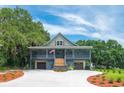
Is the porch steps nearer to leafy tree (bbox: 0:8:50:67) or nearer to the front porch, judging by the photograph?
the front porch

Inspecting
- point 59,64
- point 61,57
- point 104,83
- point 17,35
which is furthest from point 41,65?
point 104,83

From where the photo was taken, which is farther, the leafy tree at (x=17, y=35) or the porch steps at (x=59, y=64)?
the porch steps at (x=59, y=64)

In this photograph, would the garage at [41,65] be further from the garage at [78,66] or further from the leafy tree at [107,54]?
the leafy tree at [107,54]

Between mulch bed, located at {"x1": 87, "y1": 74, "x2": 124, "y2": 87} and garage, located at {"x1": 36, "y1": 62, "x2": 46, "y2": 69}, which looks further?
garage, located at {"x1": 36, "y1": 62, "x2": 46, "y2": 69}

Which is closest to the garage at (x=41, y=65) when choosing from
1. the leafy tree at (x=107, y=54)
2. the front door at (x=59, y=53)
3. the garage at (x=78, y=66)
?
the front door at (x=59, y=53)

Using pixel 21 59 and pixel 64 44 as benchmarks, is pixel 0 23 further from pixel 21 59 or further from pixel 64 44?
pixel 64 44

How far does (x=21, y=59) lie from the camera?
32000mm

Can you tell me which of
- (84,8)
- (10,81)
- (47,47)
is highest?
(84,8)

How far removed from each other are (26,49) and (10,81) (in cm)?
1163

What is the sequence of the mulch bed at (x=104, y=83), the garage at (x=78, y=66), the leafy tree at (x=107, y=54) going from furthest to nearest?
the garage at (x=78, y=66) → the leafy tree at (x=107, y=54) → the mulch bed at (x=104, y=83)

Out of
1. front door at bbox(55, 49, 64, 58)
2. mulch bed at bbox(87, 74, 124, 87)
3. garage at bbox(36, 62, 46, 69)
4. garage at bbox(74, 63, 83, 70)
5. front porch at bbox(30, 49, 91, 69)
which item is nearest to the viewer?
mulch bed at bbox(87, 74, 124, 87)

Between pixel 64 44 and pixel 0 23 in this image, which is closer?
pixel 0 23

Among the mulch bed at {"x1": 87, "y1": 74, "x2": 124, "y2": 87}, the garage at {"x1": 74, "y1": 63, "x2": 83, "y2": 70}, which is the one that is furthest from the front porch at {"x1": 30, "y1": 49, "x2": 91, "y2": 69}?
the mulch bed at {"x1": 87, "y1": 74, "x2": 124, "y2": 87}

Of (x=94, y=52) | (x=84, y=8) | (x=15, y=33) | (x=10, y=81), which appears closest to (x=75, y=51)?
(x=94, y=52)
